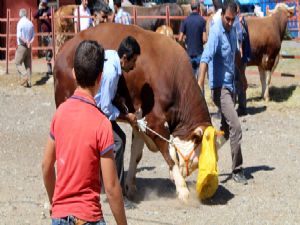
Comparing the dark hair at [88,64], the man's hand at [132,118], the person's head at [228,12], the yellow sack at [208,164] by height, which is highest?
the person's head at [228,12]

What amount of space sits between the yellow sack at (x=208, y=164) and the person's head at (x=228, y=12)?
1.37 meters

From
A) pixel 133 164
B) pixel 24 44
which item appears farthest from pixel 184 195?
pixel 24 44

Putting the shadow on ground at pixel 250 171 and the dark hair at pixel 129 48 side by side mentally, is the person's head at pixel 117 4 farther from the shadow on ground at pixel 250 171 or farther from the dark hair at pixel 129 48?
the dark hair at pixel 129 48

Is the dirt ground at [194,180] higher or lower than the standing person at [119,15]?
lower

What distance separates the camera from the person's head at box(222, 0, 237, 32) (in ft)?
28.4

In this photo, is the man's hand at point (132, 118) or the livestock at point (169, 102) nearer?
the man's hand at point (132, 118)

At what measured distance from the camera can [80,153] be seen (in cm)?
430

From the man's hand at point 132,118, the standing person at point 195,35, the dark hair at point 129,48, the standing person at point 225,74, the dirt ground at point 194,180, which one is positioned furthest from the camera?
the standing person at point 195,35

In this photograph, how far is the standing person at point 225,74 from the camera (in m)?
8.84

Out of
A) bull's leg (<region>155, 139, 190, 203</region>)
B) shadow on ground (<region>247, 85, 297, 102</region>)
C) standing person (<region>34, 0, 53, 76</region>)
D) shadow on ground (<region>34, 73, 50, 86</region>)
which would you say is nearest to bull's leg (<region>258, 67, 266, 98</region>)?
shadow on ground (<region>247, 85, 297, 102</region>)

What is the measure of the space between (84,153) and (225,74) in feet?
15.9

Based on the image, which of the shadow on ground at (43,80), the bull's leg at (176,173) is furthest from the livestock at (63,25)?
the bull's leg at (176,173)

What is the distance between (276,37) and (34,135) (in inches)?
235

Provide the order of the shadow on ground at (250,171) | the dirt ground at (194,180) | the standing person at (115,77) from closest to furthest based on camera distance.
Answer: the standing person at (115,77) < the dirt ground at (194,180) < the shadow on ground at (250,171)
